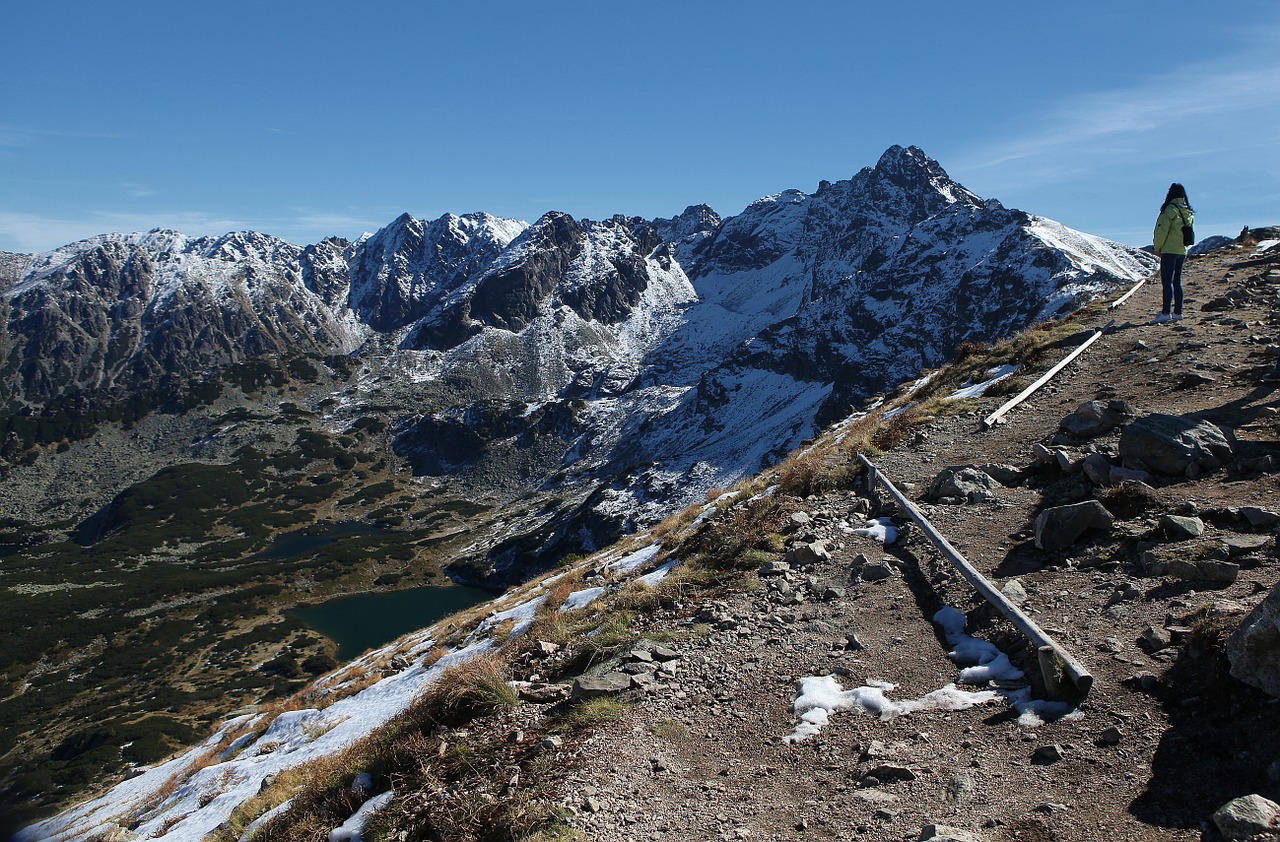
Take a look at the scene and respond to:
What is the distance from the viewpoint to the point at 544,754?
7.27 meters

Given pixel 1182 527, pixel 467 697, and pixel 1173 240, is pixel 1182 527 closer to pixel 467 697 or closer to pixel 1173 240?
pixel 467 697

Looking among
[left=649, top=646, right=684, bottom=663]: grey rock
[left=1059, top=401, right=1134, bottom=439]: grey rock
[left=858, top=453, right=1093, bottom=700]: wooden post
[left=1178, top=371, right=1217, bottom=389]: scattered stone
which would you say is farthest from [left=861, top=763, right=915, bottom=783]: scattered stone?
[left=1178, top=371, right=1217, bottom=389]: scattered stone

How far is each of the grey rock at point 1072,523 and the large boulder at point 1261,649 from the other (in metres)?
4.07

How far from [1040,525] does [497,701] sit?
8.27 metres

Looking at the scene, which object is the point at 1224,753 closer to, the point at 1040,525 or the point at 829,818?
the point at 829,818

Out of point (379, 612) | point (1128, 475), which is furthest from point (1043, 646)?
point (379, 612)

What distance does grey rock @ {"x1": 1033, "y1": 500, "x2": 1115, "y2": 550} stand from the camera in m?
9.72

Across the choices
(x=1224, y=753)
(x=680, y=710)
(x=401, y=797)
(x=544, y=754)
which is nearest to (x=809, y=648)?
(x=680, y=710)

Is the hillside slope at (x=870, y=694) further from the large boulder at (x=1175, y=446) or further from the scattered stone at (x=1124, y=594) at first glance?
the large boulder at (x=1175, y=446)

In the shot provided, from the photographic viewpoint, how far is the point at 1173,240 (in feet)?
70.0

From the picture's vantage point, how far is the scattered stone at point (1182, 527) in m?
8.72

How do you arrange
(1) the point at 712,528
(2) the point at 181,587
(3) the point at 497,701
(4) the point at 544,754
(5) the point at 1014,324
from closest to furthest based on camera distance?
1. (4) the point at 544,754
2. (3) the point at 497,701
3. (1) the point at 712,528
4. (2) the point at 181,587
5. (5) the point at 1014,324

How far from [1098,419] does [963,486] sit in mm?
3583

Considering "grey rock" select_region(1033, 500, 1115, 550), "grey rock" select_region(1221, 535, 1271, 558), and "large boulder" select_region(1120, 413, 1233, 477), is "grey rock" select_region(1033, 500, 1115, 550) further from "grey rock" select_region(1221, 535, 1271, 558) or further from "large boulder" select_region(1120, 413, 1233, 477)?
"large boulder" select_region(1120, 413, 1233, 477)
